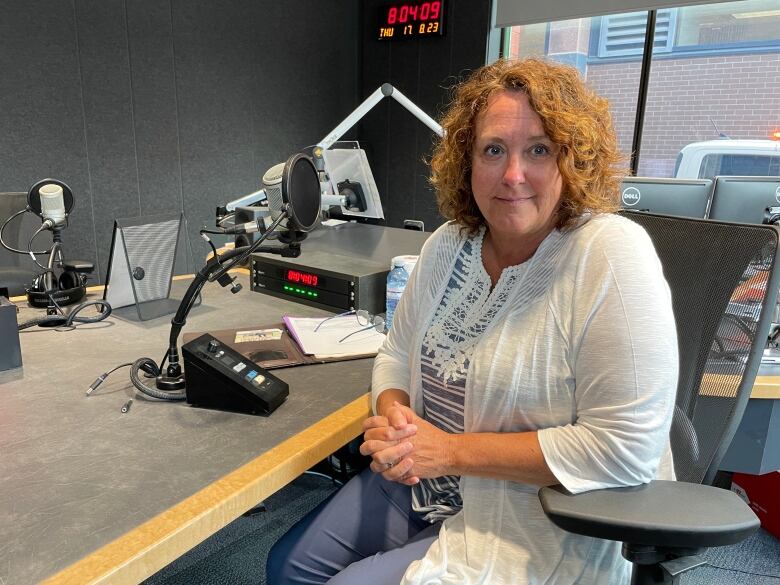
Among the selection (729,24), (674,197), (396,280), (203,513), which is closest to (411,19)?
(729,24)

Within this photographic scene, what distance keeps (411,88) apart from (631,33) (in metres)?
1.67

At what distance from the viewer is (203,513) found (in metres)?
0.72

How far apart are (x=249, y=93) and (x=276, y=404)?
3.58 meters

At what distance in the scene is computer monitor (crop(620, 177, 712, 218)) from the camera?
1678mm

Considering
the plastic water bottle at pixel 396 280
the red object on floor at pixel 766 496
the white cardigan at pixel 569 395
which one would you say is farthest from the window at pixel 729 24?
the white cardigan at pixel 569 395

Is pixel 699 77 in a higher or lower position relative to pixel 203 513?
higher

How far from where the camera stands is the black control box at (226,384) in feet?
3.22

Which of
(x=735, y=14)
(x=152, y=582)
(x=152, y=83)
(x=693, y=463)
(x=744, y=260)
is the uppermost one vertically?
(x=735, y=14)

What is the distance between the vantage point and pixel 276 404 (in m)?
1.00

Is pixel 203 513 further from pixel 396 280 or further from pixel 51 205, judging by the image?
pixel 51 205

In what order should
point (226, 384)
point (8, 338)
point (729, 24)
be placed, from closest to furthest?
point (226, 384) → point (8, 338) → point (729, 24)

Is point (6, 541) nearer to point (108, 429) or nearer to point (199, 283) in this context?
point (108, 429)

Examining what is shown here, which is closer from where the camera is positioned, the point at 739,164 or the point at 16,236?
the point at 16,236

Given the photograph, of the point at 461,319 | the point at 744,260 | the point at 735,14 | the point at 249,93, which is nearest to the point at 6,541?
the point at 461,319
